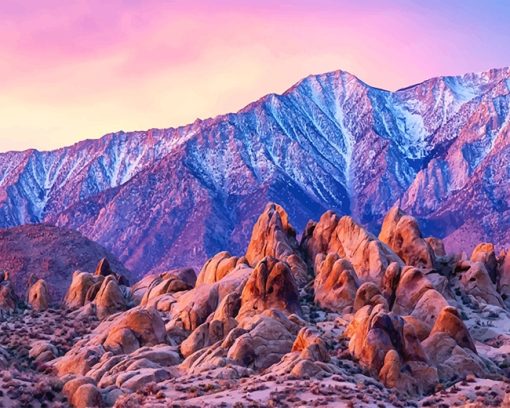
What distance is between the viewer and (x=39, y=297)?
104 metres

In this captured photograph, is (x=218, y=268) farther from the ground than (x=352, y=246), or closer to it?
closer to it

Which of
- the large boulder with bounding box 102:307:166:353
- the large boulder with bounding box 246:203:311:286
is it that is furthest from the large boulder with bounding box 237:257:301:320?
the large boulder with bounding box 246:203:311:286

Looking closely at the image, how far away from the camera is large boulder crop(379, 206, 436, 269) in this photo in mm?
95125

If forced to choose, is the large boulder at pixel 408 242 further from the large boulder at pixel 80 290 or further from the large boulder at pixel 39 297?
the large boulder at pixel 39 297

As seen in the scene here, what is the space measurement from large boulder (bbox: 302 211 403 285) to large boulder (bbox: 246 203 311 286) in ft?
8.09

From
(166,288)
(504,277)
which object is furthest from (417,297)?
(166,288)

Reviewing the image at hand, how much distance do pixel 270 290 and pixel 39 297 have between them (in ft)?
124

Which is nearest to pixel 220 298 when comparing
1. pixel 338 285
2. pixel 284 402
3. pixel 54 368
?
pixel 338 285

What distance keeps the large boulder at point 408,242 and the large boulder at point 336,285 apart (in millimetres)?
12863

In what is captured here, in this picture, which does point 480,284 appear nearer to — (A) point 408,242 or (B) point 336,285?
(A) point 408,242

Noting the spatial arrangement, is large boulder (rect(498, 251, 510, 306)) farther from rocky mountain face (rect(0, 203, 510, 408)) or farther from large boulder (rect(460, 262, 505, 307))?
large boulder (rect(460, 262, 505, 307))

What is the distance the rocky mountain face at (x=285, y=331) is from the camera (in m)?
53.6

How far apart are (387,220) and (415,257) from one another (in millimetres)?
8852

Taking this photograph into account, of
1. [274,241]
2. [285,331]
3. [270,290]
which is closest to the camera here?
[285,331]
